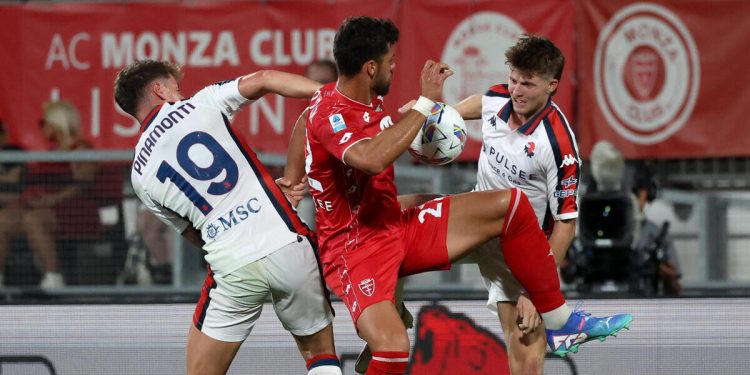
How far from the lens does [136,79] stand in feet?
15.9

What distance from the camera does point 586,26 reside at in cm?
980

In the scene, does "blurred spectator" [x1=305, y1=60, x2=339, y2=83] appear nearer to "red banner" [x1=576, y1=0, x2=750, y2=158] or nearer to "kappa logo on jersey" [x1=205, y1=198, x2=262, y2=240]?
"red banner" [x1=576, y1=0, x2=750, y2=158]

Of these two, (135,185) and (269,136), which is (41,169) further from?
(135,185)

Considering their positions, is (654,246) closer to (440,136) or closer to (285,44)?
(440,136)

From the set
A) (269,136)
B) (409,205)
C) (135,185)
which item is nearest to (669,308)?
(409,205)

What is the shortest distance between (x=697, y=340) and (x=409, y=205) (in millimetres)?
1807

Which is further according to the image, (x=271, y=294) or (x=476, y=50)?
(x=476, y=50)

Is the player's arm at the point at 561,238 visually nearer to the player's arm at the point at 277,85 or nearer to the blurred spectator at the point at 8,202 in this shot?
the player's arm at the point at 277,85

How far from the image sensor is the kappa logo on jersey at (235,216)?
475 centimetres

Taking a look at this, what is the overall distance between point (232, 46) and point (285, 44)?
0.50 m

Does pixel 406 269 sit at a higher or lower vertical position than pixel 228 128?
lower

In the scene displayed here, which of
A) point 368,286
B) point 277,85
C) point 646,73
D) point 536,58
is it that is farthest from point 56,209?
point 646,73

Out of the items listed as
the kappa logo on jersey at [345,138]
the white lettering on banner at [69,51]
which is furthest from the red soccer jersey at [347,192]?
the white lettering on banner at [69,51]

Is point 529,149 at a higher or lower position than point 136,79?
lower
